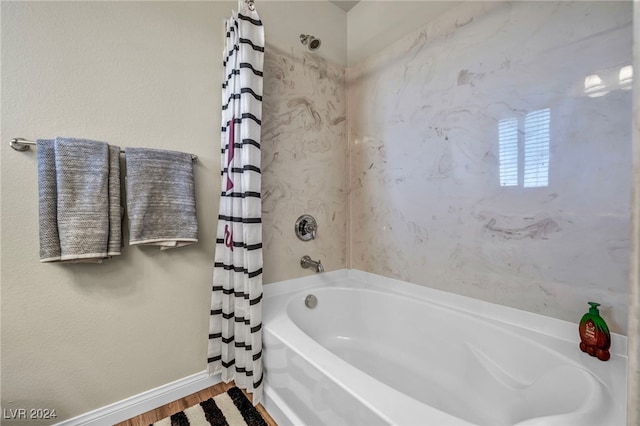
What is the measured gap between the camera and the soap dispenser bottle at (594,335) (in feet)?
3.18

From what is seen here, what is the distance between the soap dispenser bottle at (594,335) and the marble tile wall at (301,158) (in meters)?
1.35

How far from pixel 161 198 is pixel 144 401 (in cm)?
103

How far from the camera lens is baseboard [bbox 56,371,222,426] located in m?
1.23

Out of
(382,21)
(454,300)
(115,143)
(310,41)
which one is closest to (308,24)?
(310,41)

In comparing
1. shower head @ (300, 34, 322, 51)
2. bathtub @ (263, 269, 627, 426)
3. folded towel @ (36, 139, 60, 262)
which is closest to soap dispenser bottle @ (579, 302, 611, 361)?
bathtub @ (263, 269, 627, 426)

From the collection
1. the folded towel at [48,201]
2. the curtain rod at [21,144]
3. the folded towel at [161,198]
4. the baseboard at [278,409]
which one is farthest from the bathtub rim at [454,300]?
the curtain rod at [21,144]

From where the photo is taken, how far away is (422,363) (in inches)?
56.8

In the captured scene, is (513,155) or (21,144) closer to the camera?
(21,144)

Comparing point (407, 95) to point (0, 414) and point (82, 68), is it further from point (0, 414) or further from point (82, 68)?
point (0, 414)

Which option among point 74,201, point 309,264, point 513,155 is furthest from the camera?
point 309,264

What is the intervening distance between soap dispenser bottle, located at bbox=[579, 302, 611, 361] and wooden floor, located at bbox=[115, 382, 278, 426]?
135cm

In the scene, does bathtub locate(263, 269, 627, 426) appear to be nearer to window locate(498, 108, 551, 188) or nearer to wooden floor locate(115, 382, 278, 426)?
wooden floor locate(115, 382, 278, 426)

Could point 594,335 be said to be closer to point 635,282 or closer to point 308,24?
point 635,282

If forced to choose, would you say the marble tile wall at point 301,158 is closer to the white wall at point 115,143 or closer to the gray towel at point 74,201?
the white wall at point 115,143
